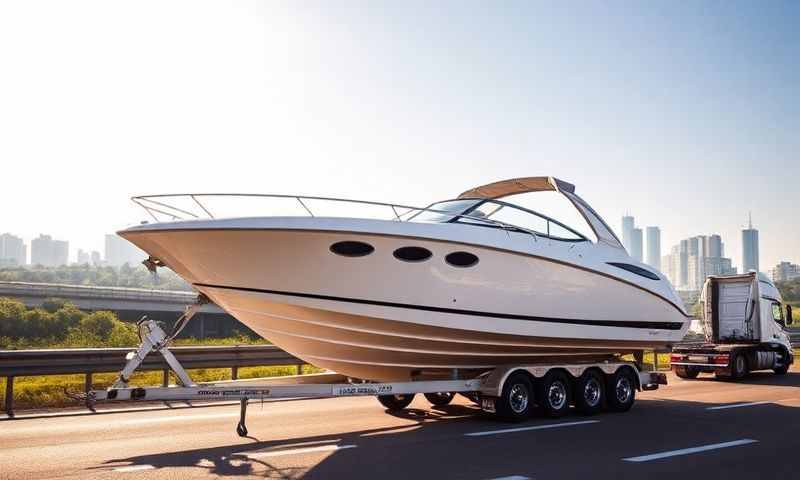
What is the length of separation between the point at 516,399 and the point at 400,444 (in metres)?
2.65

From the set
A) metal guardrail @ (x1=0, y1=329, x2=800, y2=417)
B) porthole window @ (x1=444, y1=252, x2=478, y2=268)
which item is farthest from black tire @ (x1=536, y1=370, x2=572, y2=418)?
metal guardrail @ (x1=0, y1=329, x2=800, y2=417)

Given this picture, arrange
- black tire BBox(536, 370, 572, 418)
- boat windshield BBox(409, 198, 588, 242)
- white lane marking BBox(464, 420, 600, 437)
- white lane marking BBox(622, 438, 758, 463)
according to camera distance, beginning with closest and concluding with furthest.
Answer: white lane marking BBox(622, 438, 758, 463), white lane marking BBox(464, 420, 600, 437), boat windshield BBox(409, 198, 588, 242), black tire BBox(536, 370, 572, 418)

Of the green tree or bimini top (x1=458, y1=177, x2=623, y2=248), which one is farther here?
the green tree

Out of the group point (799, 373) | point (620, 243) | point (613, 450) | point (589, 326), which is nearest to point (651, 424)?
point (589, 326)

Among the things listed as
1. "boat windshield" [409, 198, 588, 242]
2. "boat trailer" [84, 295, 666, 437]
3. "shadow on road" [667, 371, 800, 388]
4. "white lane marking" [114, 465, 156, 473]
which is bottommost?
"shadow on road" [667, 371, 800, 388]

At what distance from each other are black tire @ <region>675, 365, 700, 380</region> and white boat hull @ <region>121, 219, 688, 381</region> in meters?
9.09

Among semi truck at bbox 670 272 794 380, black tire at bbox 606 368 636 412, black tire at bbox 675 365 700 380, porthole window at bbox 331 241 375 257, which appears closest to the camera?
porthole window at bbox 331 241 375 257

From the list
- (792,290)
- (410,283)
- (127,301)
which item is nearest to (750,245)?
(792,290)

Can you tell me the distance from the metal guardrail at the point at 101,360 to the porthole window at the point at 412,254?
16.0 feet

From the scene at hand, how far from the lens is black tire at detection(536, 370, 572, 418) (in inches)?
420

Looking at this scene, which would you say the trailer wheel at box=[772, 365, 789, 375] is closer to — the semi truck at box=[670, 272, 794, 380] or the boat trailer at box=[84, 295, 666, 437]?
the semi truck at box=[670, 272, 794, 380]

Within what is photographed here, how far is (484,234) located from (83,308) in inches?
2288

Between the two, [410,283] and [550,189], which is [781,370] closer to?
[550,189]

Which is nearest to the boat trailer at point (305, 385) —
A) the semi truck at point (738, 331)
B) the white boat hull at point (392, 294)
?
the white boat hull at point (392, 294)
